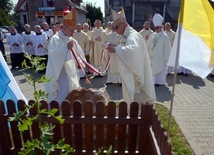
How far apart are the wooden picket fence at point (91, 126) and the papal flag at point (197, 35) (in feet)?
2.41

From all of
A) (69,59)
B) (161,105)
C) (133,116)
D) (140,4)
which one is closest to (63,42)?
(69,59)

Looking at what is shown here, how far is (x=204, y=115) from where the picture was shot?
500 centimetres

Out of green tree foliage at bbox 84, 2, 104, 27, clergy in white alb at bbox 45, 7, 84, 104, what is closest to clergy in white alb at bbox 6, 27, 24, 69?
clergy in white alb at bbox 45, 7, 84, 104

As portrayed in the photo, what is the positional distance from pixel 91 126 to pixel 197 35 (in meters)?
1.77

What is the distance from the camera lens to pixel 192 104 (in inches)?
225

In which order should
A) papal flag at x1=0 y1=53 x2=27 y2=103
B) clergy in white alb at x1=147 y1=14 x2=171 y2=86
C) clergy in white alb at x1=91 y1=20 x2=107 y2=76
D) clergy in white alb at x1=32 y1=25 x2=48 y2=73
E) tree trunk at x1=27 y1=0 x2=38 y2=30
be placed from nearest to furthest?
papal flag at x1=0 y1=53 x2=27 y2=103 < clergy in white alb at x1=147 y1=14 x2=171 y2=86 < clergy in white alb at x1=91 y1=20 x2=107 y2=76 < clergy in white alb at x1=32 y1=25 x2=48 y2=73 < tree trunk at x1=27 y1=0 x2=38 y2=30

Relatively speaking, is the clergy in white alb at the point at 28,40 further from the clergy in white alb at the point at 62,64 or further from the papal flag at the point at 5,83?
the papal flag at the point at 5,83

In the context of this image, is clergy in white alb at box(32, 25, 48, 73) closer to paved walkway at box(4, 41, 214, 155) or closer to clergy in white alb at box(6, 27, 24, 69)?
clergy in white alb at box(6, 27, 24, 69)

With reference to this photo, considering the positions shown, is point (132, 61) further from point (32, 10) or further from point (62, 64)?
point (32, 10)

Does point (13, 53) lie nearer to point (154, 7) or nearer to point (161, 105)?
point (161, 105)

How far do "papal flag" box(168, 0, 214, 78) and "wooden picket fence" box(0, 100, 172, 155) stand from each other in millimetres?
734

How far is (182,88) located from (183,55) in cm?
488

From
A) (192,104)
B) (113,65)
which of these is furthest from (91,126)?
(113,65)

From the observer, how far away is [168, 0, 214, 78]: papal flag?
97.0 inches
